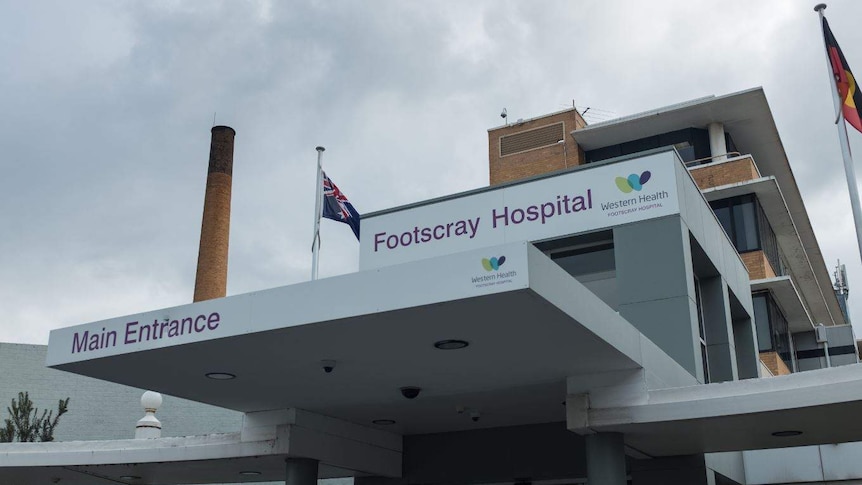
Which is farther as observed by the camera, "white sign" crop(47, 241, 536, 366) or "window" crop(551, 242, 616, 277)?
"window" crop(551, 242, 616, 277)

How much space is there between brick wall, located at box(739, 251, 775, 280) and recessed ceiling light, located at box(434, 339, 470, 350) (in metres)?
23.4

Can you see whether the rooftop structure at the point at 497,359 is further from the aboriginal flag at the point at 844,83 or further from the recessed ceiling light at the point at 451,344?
the aboriginal flag at the point at 844,83

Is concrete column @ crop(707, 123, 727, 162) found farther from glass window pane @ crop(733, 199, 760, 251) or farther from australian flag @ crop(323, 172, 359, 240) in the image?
australian flag @ crop(323, 172, 359, 240)

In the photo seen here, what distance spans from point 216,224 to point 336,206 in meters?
18.9

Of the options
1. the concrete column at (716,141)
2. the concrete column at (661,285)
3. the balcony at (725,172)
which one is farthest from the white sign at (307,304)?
the concrete column at (716,141)

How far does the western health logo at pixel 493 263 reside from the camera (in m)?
8.80

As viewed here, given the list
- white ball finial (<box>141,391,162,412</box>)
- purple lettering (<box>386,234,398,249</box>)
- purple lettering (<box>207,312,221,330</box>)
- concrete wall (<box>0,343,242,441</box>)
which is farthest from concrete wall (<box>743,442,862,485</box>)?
concrete wall (<box>0,343,242,441</box>)

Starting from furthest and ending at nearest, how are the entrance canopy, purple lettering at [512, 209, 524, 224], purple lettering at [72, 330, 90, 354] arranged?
purple lettering at [512, 209, 524, 224], purple lettering at [72, 330, 90, 354], the entrance canopy

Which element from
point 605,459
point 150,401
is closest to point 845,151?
point 605,459

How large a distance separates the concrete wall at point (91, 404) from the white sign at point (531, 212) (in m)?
15.7

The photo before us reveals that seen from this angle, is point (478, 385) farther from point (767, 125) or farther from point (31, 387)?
point (767, 125)

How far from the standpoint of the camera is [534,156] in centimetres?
4159

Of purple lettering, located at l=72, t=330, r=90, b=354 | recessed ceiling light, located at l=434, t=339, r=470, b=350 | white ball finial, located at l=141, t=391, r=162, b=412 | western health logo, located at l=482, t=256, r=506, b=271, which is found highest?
white ball finial, located at l=141, t=391, r=162, b=412

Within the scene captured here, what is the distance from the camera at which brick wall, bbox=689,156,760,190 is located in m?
33.8
